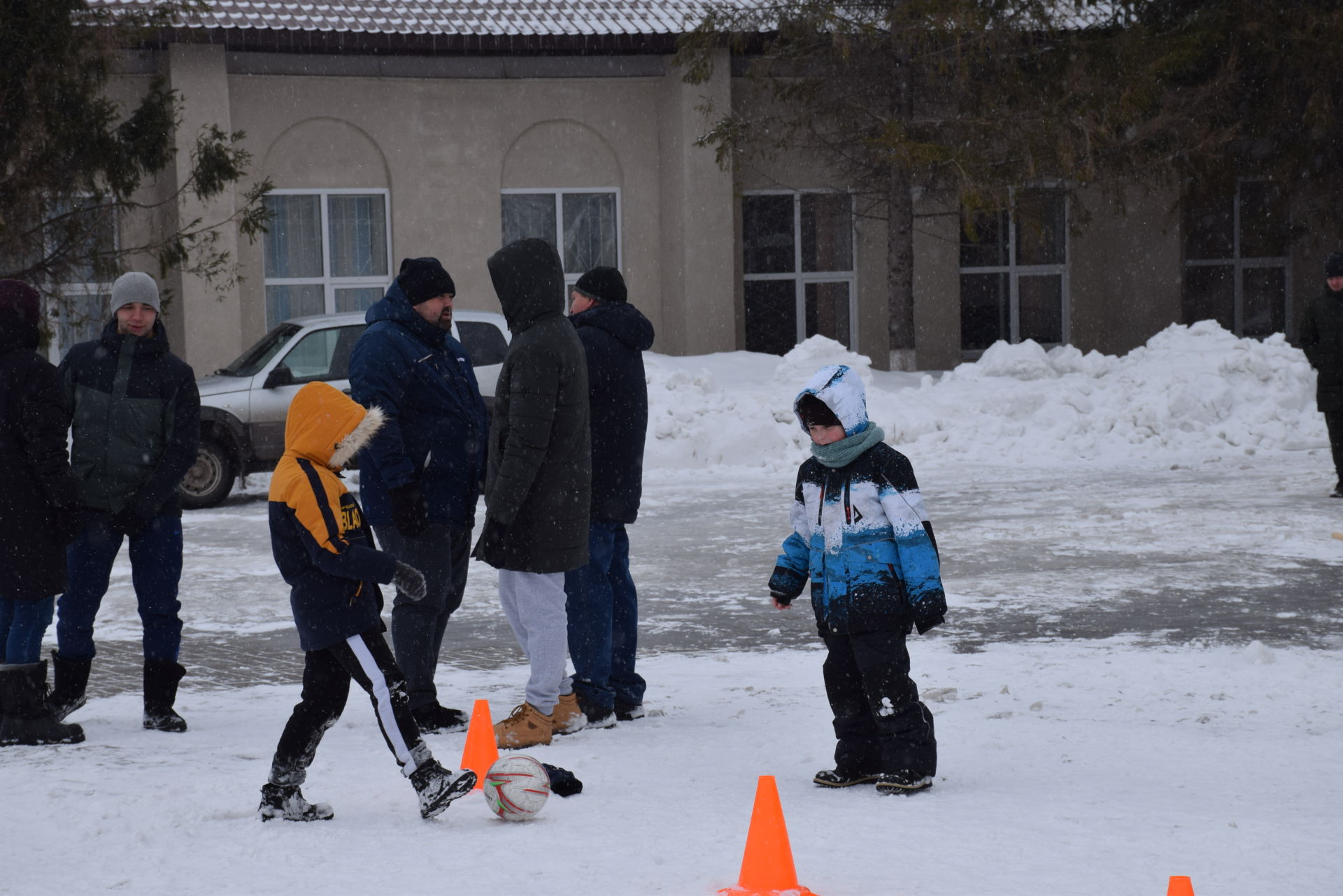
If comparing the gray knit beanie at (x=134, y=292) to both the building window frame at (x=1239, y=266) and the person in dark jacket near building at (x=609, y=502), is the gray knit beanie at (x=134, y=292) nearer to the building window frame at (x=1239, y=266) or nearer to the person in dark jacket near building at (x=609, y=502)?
the person in dark jacket near building at (x=609, y=502)

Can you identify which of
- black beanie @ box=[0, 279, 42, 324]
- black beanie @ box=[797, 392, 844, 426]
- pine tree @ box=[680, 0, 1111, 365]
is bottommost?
black beanie @ box=[797, 392, 844, 426]

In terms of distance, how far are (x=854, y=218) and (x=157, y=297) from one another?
1841 cm

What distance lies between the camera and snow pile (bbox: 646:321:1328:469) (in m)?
16.4

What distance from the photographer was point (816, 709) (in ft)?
20.7

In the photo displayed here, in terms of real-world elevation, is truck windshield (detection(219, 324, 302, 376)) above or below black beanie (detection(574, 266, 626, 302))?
below

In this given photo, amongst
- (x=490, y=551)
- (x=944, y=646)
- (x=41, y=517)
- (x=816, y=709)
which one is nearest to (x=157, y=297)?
(x=41, y=517)

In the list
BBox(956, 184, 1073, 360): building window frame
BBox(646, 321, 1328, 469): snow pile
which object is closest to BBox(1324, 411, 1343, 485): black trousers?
BBox(646, 321, 1328, 469): snow pile

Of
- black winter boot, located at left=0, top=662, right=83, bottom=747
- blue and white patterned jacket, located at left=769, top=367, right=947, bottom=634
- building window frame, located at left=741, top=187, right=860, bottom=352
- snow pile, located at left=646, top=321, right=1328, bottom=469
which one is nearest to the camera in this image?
blue and white patterned jacket, located at left=769, top=367, right=947, bottom=634

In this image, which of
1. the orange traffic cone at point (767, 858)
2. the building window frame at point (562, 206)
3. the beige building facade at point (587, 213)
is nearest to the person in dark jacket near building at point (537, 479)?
the orange traffic cone at point (767, 858)

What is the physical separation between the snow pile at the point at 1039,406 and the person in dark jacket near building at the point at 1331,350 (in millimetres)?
3891

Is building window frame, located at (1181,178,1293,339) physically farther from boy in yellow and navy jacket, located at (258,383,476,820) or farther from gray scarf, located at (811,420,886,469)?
boy in yellow and navy jacket, located at (258,383,476,820)

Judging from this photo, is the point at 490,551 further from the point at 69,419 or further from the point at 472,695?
the point at 69,419

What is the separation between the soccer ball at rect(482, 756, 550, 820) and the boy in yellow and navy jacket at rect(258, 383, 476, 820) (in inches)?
4.2

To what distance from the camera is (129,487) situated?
595 cm
